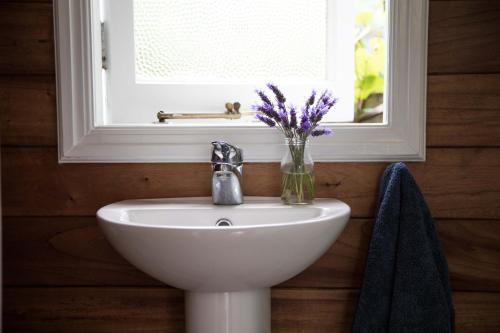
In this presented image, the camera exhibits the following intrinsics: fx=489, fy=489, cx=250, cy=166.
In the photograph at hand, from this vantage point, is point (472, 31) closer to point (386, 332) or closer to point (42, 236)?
point (386, 332)

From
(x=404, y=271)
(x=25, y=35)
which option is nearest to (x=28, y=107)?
(x=25, y=35)

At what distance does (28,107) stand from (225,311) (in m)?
0.65

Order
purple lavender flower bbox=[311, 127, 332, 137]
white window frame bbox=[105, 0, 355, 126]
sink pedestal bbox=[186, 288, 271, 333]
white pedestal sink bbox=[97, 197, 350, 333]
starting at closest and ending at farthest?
white pedestal sink bbox=[97, 197, 350, 333]
sink pedestal bbox=[186, 288, 271, 333]
purple lavender flower bbox=[311, 127, 332, 137]
white window frame bbox=[105, 0, 355, 126]

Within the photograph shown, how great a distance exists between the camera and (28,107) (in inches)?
44.4

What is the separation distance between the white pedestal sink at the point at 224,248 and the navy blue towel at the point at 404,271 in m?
0.13

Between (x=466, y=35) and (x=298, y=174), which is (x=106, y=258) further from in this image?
(x=466, y=35)

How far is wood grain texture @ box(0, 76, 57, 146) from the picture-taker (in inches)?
44.3

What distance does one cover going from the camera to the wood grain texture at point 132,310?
1.16m

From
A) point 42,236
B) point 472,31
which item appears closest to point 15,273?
point 42,236

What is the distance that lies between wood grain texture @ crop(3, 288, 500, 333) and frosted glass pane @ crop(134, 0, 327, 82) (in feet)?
1.88

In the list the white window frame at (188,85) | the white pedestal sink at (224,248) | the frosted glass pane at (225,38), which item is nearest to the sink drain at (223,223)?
the white pedestal sink at (224,248)

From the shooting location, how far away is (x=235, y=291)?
3.01ft

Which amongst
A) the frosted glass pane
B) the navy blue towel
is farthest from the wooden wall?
the frosted glass pane

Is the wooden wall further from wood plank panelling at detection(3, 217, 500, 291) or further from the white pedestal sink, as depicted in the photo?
the white pedestal sink
